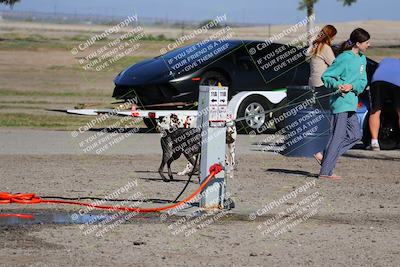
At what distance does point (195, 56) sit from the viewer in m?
19.8

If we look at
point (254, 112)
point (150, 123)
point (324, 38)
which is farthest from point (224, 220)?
point (150, 123)

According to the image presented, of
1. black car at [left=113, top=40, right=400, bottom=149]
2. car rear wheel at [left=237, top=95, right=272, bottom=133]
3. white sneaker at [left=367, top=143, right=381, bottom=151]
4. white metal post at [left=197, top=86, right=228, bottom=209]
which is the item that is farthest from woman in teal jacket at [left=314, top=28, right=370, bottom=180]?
black car at [left=113, top=40, right=400, bottom=149]

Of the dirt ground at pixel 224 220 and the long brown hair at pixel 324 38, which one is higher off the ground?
the long brown hair at pixel 324 38

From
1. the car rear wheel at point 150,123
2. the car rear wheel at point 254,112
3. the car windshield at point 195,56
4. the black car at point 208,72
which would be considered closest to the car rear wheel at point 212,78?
the black car at point 208,72

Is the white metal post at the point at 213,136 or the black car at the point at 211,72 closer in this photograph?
the white metal post at the point at 213,136

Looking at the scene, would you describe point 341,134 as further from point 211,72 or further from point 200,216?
point 211,72

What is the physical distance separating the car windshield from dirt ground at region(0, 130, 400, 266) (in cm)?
339

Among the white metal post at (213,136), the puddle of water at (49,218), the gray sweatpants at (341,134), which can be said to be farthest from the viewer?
the gray sweatpants at (341,134)

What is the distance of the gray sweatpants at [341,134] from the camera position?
1328 cm

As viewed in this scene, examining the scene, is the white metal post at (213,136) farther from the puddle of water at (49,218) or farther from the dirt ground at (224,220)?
the puddle of water at (49,218)

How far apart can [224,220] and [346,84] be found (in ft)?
10.7

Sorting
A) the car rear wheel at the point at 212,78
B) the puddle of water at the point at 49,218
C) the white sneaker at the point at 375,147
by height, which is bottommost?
the white sneaker at the point at 375,147

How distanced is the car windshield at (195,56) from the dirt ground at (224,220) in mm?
3387

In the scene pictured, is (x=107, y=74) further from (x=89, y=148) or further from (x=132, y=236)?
(x=132, y=236)
